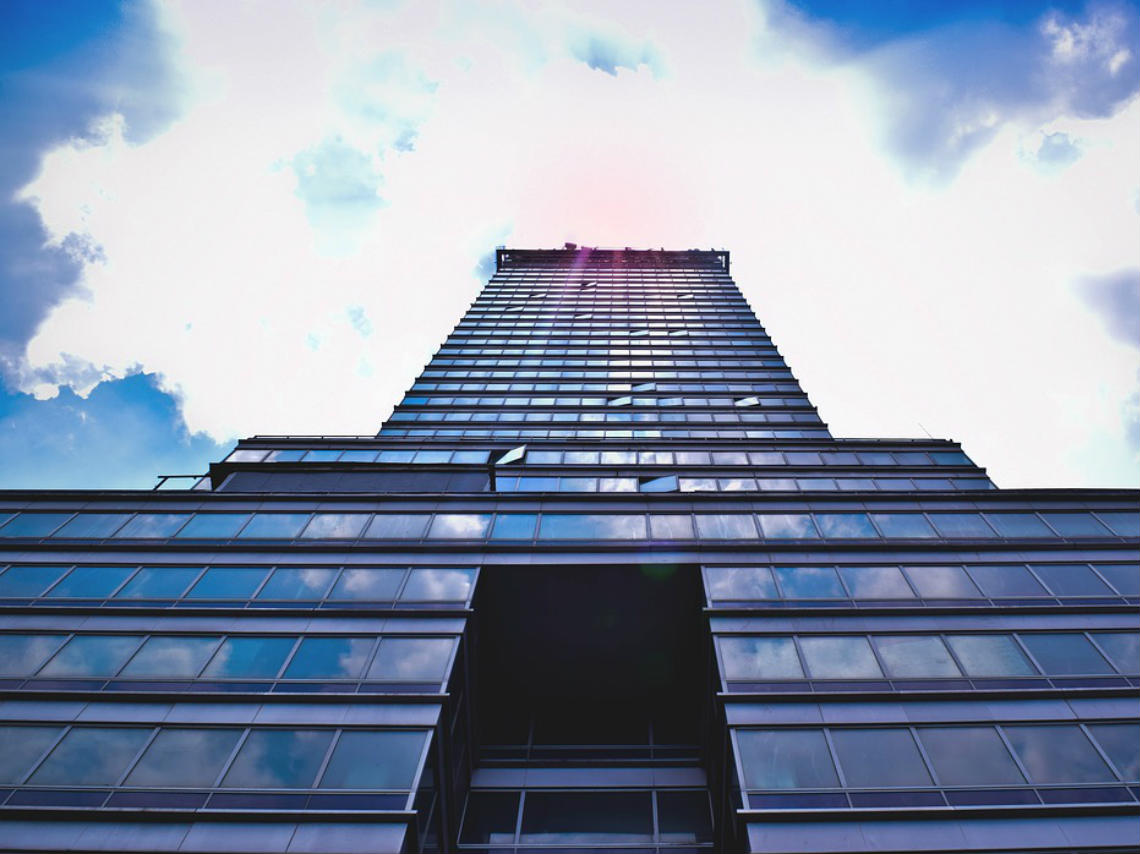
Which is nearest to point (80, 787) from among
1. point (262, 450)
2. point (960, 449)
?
point (262, 450)

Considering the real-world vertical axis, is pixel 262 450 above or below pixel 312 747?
above

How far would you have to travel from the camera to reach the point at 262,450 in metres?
32.2

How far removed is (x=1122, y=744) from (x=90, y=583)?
2595 centimetres

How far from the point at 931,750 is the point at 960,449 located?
2173cm

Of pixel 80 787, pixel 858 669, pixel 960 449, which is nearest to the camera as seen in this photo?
pixel 80 787

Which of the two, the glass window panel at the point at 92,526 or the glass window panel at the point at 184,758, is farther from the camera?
the glass window panel at the point at 92,526

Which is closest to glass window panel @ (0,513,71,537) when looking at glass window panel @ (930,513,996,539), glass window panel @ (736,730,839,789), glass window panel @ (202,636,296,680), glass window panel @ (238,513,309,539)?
glass window panel @ (238,513,309,539)

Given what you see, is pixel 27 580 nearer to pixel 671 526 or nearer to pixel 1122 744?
pixel 671 526

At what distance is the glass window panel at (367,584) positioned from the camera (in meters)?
18.2

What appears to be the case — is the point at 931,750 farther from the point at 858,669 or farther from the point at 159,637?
the point at 159,637

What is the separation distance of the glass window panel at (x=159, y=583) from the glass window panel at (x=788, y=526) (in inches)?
674

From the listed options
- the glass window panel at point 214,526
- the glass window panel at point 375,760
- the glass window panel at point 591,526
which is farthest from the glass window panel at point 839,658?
the glass window panel at point 214,526

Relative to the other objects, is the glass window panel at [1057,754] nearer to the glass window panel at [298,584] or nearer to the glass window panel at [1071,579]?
the glass window panel at [1071,579]

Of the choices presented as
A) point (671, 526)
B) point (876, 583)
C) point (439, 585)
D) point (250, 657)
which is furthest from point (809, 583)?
point (250, 657)
